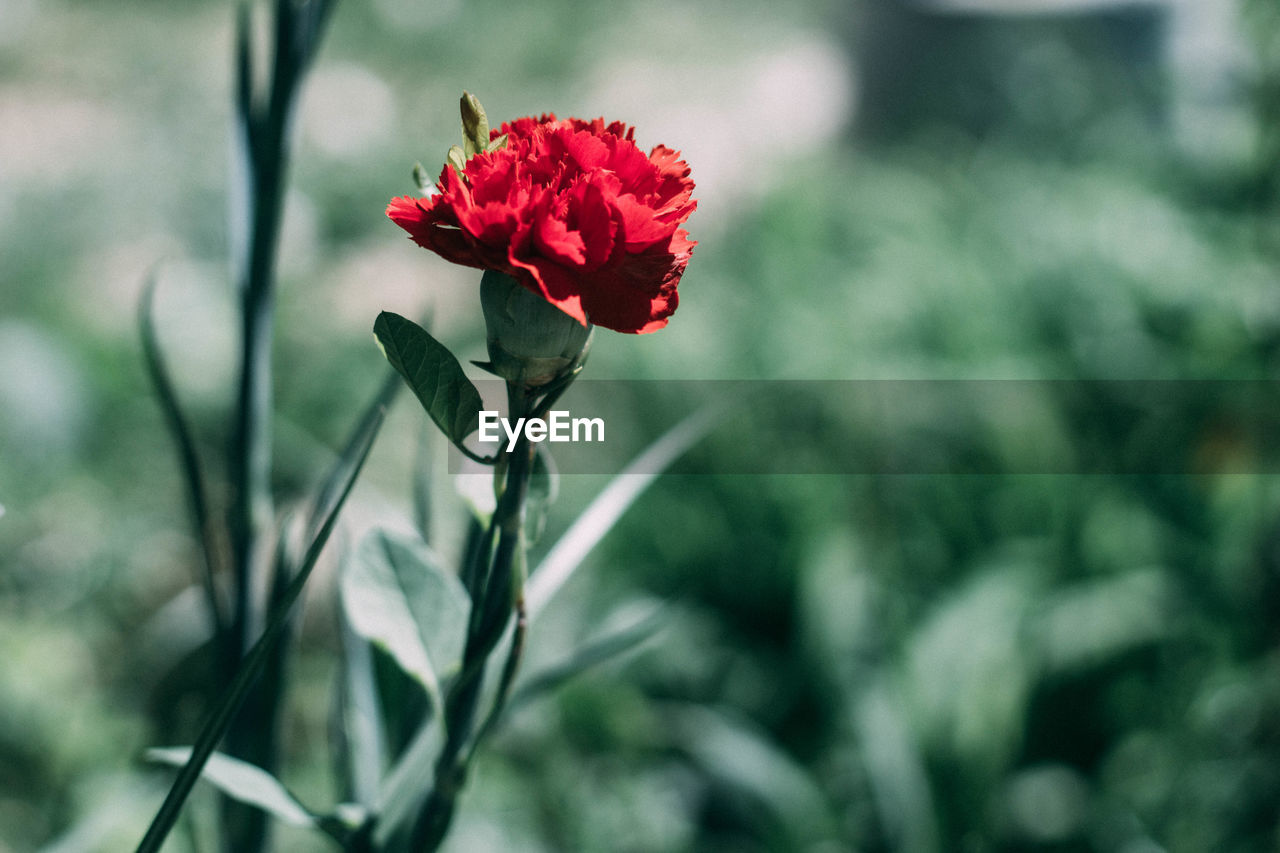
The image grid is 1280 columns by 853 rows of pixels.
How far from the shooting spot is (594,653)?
1.25 ft

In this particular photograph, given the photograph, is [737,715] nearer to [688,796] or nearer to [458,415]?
[688,796]

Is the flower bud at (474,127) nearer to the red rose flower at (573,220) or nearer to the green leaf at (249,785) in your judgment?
the red rose flower at (573,220)

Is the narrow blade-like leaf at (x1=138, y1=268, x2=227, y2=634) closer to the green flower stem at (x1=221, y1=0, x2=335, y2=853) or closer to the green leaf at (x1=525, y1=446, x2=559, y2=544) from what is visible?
the green flower stem at (x1=221, y1=0, x2=335, y2=853)

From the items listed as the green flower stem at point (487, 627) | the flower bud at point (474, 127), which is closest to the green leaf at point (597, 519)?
the green flower stem at point (487, 627)

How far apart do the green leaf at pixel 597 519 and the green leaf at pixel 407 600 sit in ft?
0.10

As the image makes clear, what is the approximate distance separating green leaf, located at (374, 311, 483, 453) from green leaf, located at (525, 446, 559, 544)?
44 millimetres

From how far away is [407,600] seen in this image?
324 millimetres

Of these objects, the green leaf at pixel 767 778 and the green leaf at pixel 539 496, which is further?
the green leaf at pixel 767 778

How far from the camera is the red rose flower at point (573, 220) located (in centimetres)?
21

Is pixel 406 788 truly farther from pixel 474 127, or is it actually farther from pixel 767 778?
pixel 767 778

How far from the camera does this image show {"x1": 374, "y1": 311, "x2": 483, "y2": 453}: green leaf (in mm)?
231

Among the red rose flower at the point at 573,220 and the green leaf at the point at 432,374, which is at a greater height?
the red rose flower at the point at 573,220

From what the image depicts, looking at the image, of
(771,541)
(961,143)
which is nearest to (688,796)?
(771,541)

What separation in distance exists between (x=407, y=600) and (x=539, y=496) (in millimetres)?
79
